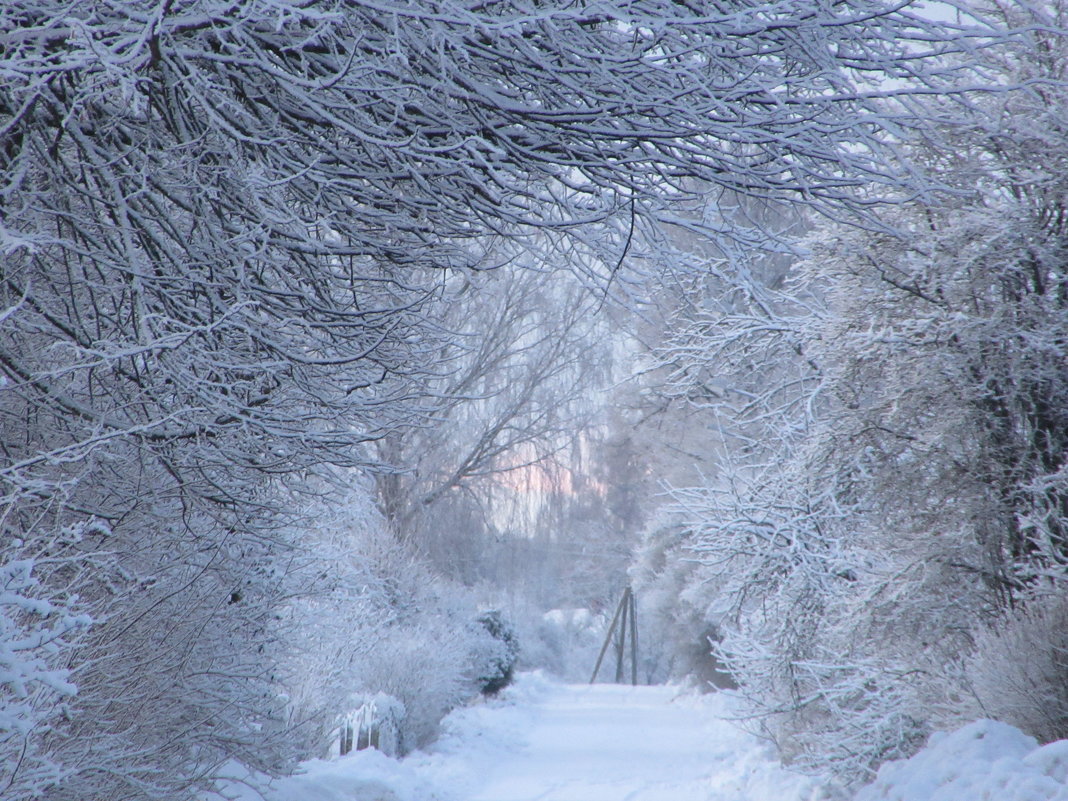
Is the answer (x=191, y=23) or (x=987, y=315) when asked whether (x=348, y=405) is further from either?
(x=987, y=315)

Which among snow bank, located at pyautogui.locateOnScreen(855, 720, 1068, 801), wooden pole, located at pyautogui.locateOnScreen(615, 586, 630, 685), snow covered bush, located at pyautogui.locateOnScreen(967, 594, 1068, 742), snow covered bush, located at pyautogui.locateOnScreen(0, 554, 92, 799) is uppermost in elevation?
snow covered bush, located at pyautogui.locateOnScreen(0, 554, 92, 799)

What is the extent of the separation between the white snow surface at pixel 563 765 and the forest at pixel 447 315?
0.58 m

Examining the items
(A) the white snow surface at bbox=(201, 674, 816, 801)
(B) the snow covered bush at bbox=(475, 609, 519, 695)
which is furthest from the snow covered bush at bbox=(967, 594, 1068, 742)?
(B) the snow covered bush at bbox=(475, 609, 519, 695)

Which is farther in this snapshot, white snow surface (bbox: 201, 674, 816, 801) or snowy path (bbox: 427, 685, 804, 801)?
snowy path (bbox: 427, 685, 804, 801)

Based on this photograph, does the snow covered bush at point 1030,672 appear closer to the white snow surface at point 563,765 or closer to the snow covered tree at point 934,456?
the snow covered tree at point 934,456

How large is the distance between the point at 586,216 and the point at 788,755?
8731mm

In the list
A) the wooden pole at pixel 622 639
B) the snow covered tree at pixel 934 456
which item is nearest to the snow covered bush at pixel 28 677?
the snow covered tree at pixel 934 456

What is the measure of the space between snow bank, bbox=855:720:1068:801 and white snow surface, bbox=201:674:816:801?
2.52m

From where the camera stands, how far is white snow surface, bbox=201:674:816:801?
29.1ft

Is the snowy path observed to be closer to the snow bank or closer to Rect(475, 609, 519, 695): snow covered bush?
Rect(475, 609, 519, 695): snow covered bush

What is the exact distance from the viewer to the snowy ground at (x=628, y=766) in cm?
573

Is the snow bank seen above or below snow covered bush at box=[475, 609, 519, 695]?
above

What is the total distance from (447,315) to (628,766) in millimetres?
7521

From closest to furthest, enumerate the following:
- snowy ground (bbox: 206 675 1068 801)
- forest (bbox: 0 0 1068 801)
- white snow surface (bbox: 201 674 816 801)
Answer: forest (bbox: 0 0 1068 801), snowy ground (bbox: 206 675 1068 801), white snow surface (bbox: 201 674 816 801)
